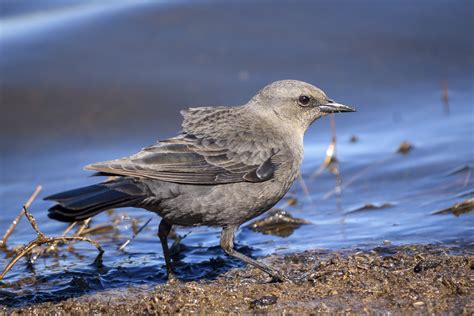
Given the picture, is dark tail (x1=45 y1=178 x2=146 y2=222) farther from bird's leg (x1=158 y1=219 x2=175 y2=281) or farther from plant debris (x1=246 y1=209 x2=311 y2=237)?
plant debris (x1=246 y1=209 x2=311 y2=237)

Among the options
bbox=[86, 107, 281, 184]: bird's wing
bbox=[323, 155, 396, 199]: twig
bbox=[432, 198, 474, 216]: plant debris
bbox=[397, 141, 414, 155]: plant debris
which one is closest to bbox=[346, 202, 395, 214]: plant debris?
bbox=[323, 155, 396, 199]: twig

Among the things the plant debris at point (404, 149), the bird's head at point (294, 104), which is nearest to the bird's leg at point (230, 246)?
the bird's head at point (294, 104)

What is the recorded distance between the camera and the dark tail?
222 inches

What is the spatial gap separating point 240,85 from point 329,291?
490 cm

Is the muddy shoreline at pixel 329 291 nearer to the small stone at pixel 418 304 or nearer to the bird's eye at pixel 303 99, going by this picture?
the small stone at pixel 418 304

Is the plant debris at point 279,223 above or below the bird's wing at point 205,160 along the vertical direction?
below

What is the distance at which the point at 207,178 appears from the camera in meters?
6.30

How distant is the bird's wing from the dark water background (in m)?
1.09

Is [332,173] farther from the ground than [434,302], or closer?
farther from the ground

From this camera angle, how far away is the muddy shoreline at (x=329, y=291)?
559 centimetres

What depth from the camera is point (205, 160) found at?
6.37 metres

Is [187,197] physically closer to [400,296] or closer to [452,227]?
[400,296]

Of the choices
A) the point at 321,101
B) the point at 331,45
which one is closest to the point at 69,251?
the point at 321,101

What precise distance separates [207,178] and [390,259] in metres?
1.45
